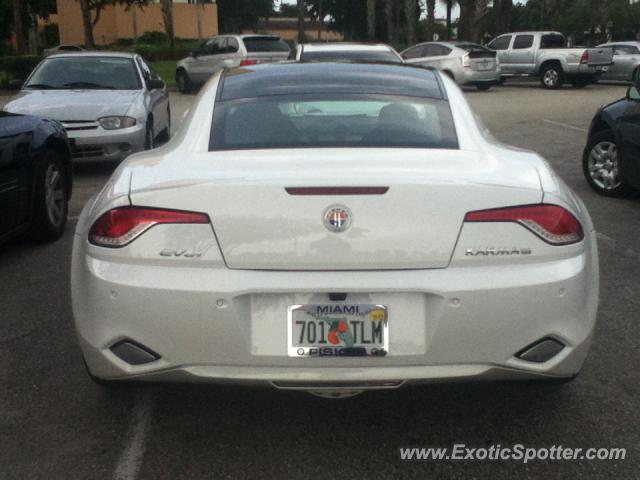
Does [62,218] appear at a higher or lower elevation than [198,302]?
lower

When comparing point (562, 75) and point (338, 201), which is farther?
point (562, 75)

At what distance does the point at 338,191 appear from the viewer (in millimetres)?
2951

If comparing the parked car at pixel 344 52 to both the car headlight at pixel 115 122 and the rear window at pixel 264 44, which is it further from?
the rear window at pixel 264 44

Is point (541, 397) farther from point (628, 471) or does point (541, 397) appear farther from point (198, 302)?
point (198, 302)

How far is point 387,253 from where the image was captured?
2918 mm

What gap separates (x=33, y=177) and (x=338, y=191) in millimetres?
3974

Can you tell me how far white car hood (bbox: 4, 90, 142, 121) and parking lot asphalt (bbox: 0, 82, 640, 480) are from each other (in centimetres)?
555

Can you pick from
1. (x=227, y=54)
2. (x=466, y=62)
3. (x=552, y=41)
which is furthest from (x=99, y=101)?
(x=552, y=41)

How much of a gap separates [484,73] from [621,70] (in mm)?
4621

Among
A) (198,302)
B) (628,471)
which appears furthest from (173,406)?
(628,471)

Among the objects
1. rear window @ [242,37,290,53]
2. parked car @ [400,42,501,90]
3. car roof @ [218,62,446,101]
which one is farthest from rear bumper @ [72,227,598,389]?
parked car @ [400,42,501,90]

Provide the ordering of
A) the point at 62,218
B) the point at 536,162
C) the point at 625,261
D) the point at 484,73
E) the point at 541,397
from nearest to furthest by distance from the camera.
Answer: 1. the point at 536,162
2. the point at 541,397
3. the point at 625,261
4. the point at 62,218
5. the point at 484,73

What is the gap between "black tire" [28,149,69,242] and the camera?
6.44 m

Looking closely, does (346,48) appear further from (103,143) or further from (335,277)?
(335,277)
